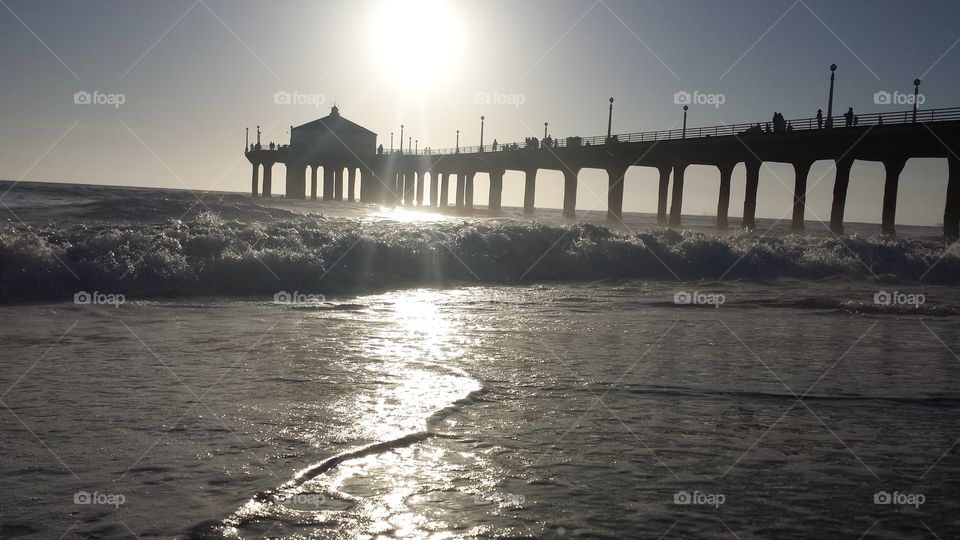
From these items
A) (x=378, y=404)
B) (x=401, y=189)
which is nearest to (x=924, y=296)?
(x=378, y=404)

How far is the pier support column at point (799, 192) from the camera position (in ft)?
169

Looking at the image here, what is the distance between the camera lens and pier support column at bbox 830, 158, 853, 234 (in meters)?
50.1

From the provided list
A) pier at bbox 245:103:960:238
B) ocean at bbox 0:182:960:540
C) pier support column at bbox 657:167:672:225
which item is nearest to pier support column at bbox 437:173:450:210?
pier at bbox 245:103:960:238

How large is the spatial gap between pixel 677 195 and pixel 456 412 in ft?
194

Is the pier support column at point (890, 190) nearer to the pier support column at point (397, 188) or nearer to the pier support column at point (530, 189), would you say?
the pier support column at point (530, 189)

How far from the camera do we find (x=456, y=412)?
671 centimetres

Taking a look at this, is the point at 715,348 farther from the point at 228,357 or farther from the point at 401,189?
the point at 401,189

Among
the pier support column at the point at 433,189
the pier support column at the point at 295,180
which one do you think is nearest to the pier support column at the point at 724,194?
the pier support column at the point at 433,189

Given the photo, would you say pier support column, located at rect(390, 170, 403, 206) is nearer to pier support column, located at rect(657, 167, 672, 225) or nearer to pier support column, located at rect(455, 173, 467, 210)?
pier support column, located at rect(455, 173, 467, 210)

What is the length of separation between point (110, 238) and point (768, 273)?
1890cm

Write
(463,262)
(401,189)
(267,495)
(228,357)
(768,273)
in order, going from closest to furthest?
(267,495), (228,357), (463,262), (768,273), (401,189)

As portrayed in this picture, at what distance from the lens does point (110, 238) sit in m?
18.4

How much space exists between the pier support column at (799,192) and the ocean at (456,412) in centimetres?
3697

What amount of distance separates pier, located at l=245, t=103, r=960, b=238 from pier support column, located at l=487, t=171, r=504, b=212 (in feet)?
0.36
